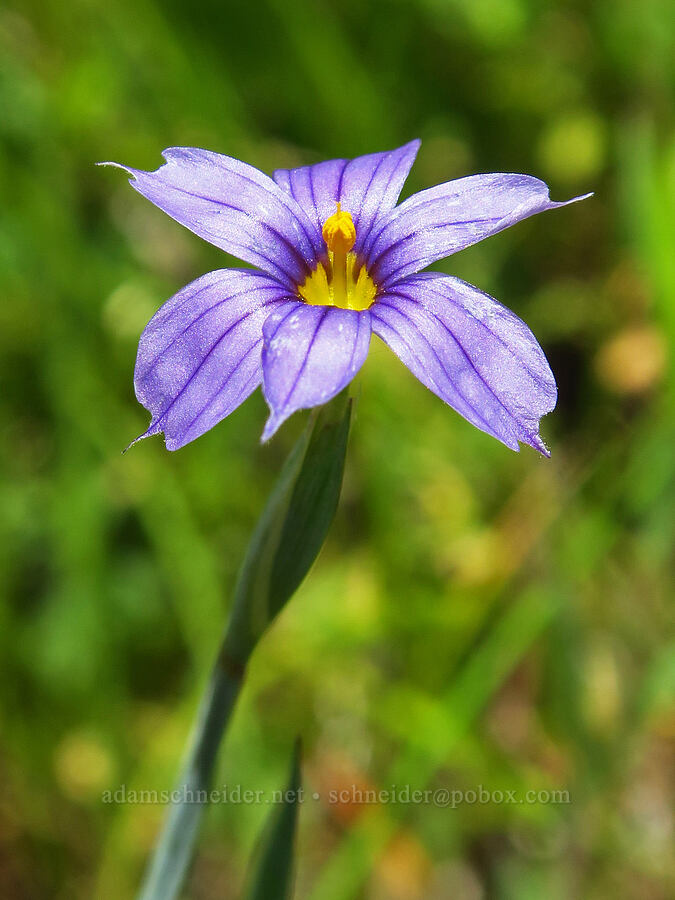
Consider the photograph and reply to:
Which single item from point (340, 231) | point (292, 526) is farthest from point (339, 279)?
point (292, 526)

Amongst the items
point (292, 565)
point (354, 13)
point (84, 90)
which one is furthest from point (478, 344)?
point (354, 13)

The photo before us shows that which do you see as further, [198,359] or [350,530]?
[350,530]

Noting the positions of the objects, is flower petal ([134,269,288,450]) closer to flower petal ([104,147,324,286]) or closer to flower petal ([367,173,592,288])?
flower petal ([104,147,324,286])

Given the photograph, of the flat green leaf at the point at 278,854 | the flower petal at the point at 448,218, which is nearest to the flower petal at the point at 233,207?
the flower petal at the point at 448,218

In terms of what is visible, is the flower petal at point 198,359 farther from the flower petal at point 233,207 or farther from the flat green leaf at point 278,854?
the flat green leaf at point 278,854

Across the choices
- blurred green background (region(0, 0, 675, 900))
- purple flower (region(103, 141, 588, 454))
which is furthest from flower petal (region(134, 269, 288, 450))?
blurred green background (region(0, 0, 675, 900))

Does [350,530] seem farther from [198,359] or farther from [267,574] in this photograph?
[198,359]

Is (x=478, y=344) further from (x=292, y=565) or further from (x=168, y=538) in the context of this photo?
(x=168, y=538)
